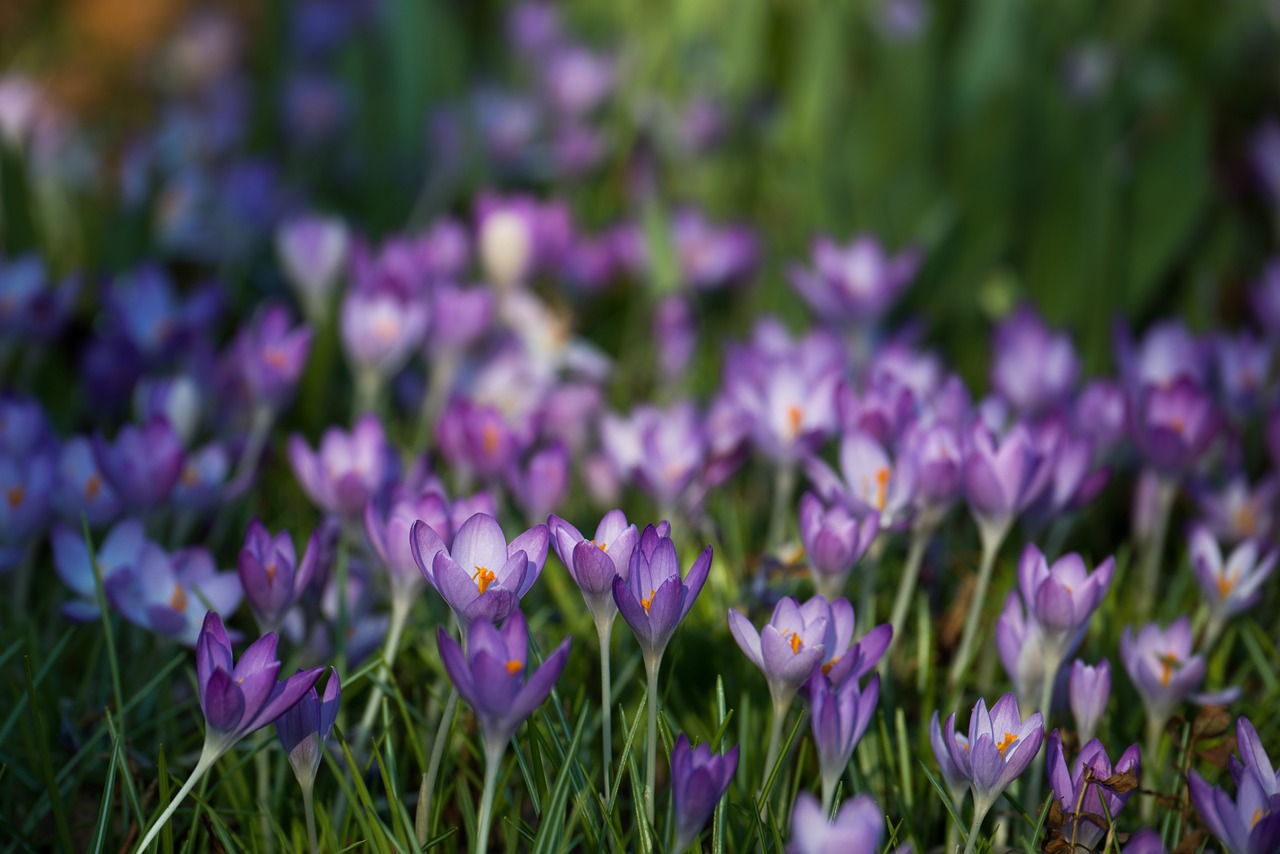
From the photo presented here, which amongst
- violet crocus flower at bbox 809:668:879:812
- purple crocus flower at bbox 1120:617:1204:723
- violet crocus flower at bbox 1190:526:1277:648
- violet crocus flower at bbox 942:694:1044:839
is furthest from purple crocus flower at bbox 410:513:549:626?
violet crocus flower at bbox 1190:526:1277:648

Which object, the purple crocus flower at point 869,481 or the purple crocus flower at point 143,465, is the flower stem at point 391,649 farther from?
the purple crocus flower at point 869,481

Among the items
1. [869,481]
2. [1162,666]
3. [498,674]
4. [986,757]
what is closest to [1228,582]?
[1162,666]

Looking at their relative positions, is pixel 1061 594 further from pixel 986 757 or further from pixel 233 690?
pixel 233 690

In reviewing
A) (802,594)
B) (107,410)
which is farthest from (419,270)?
(802,594)

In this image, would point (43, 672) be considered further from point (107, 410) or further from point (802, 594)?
point (802, 594)

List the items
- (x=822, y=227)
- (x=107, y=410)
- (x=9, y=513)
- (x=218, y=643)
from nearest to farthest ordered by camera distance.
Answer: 1. (x=218, y=643)
2. (x=9, y=513)
3. (x=107, y=410)
4. (x=822, y=227)
